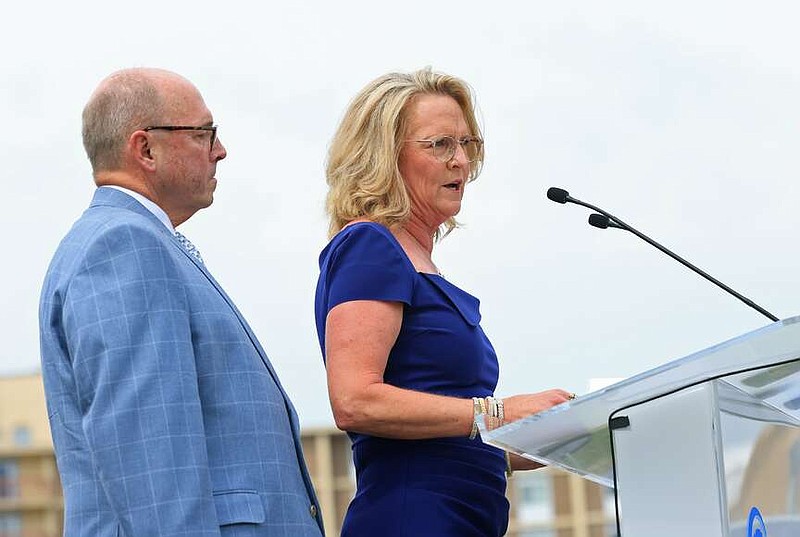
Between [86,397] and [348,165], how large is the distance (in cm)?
60

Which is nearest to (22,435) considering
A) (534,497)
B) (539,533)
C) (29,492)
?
(29,492)

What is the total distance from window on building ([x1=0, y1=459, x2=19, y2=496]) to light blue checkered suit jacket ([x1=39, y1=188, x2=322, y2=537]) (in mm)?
33464

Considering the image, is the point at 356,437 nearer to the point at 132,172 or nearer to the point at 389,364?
the point at 389,364

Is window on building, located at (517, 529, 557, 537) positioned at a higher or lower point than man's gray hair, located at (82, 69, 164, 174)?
lower

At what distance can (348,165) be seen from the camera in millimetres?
2170

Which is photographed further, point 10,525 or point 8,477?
point 10,525

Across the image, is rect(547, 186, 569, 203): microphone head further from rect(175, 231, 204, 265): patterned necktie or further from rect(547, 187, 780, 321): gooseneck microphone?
rect(175, 231, 204, 265): patterned necktie

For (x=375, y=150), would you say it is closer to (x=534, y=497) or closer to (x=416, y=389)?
(x=416, y=389)

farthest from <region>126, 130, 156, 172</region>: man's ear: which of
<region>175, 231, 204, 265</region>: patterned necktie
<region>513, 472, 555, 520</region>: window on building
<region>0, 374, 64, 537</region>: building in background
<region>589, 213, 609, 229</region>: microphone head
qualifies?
<region>0, 374, 64, 537</region>: building in background

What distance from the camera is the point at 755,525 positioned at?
4.82 feet

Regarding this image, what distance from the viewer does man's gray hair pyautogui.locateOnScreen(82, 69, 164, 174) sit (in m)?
1.96

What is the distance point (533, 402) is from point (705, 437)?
43 cm

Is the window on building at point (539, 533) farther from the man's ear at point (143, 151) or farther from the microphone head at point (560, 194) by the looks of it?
the man's ear at point (143, 151)

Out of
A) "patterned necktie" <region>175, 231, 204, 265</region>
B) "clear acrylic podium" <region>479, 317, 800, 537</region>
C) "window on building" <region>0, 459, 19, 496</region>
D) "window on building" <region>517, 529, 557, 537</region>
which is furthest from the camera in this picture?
"window on building" <region>0, 459, 19, 496</region>
